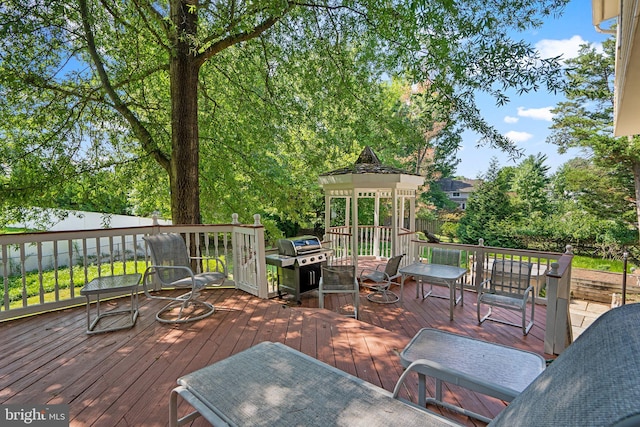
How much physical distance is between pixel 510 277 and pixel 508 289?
0.19 meters

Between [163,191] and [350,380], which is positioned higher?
[163,191]

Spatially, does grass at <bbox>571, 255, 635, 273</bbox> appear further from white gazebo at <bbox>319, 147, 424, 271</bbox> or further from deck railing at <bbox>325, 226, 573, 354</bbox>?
white gazebo at <bbox>319, 147, 424, 271</bbox>

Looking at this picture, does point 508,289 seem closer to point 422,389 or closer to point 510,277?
point 510,277

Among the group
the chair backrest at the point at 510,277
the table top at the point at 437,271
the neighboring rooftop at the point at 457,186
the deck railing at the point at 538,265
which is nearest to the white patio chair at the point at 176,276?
the table top at the point at 437,271

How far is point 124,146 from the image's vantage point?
6441mm

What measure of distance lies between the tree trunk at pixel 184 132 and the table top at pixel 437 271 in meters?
3.84

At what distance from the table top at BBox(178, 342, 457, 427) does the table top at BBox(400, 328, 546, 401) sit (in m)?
0.25

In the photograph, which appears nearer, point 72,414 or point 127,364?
point 72,414

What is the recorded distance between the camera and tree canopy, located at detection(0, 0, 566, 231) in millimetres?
3631

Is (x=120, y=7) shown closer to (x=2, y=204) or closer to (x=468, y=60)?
(x=2, y=204)

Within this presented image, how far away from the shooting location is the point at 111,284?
3162 millimetres

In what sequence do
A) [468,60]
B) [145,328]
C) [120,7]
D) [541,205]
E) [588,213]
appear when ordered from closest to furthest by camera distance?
[145,328], [468,60], [120,7], [588,213], [541,205]

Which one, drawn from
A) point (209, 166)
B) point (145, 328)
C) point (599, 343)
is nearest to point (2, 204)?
point (209, 166)

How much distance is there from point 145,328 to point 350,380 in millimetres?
2689
